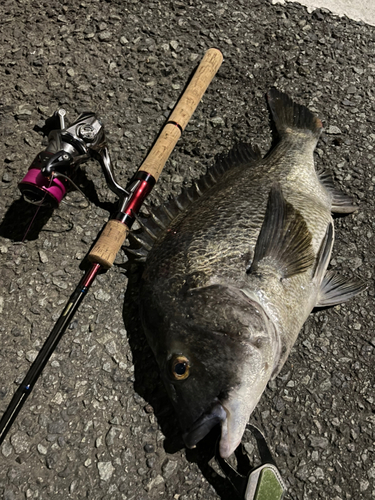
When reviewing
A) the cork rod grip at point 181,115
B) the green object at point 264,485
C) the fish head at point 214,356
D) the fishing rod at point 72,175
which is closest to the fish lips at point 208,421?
the fish head at point 214,356

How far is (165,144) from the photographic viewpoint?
2818mm

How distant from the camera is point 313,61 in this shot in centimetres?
365

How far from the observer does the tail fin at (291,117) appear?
10.1ft

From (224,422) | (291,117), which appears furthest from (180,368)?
(291,117)

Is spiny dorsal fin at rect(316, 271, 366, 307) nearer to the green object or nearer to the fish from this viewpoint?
the fish

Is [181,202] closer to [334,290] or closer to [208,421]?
[334,290]

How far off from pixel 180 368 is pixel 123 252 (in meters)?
1.03

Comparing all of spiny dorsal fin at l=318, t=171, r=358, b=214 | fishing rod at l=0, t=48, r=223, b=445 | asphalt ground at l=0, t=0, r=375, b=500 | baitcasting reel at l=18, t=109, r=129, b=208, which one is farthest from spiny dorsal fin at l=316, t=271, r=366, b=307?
baitcasting reel at l=18, t=109, r=129, b=208

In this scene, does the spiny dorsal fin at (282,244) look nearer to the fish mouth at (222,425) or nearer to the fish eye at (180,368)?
the fish eye at (180,368)

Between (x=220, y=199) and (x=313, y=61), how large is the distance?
203 centimetres

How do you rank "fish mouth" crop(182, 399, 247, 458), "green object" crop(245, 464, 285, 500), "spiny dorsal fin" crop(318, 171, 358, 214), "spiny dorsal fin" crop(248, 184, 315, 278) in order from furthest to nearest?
"spiny dorsal fin" crop(318, 171, 358, 214) < "spiny dorsal fin" crop(248, 184, 315, 278) < "green object" crop(245, 464, 285, 500) < "fish mouth" crop(182, 399, 247, 458)

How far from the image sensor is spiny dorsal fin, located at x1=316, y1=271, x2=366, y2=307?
8.54 ft

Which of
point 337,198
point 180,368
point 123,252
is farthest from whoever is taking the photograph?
point 337,198

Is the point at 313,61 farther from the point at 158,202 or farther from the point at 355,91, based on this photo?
the point at 158,202
